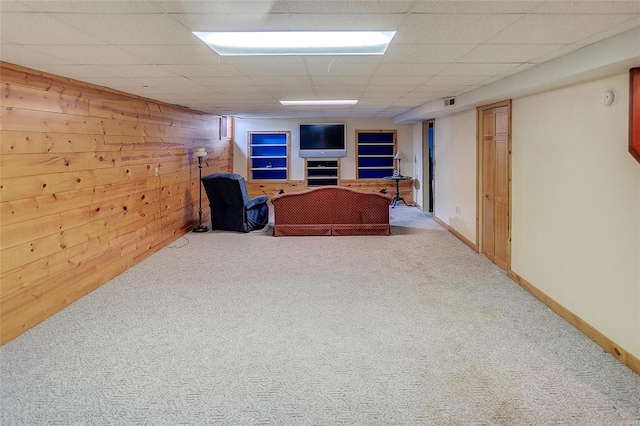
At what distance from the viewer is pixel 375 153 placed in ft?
35.1

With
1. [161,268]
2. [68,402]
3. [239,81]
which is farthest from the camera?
[161,268]

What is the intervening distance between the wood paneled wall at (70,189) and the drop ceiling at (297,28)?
0.31 m

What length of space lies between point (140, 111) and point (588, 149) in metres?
4.95

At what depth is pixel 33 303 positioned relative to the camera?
3404 millimetres

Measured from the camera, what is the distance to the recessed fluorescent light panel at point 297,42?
2.59 meters

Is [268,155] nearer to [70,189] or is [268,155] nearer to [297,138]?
[297,138]

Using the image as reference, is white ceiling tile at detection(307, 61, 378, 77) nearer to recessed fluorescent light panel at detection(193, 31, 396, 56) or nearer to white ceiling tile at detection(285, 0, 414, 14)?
recessed fluorescent light panel at detection(193, 31, 396, 56)

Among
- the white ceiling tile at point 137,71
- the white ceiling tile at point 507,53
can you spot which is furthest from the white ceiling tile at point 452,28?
the white ceiling tile at point 137,71

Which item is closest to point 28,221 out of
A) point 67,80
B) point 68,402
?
Answer: point 67,80

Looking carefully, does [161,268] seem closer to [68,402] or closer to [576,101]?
[68,402]

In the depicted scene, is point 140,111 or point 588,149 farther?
point 140,111

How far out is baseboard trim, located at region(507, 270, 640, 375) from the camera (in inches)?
106

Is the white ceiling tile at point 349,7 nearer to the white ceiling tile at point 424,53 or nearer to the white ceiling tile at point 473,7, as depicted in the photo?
the white ceiling tile at point 473,7

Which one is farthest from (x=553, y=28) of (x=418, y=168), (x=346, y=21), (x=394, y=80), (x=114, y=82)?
(x=418, y=168)
